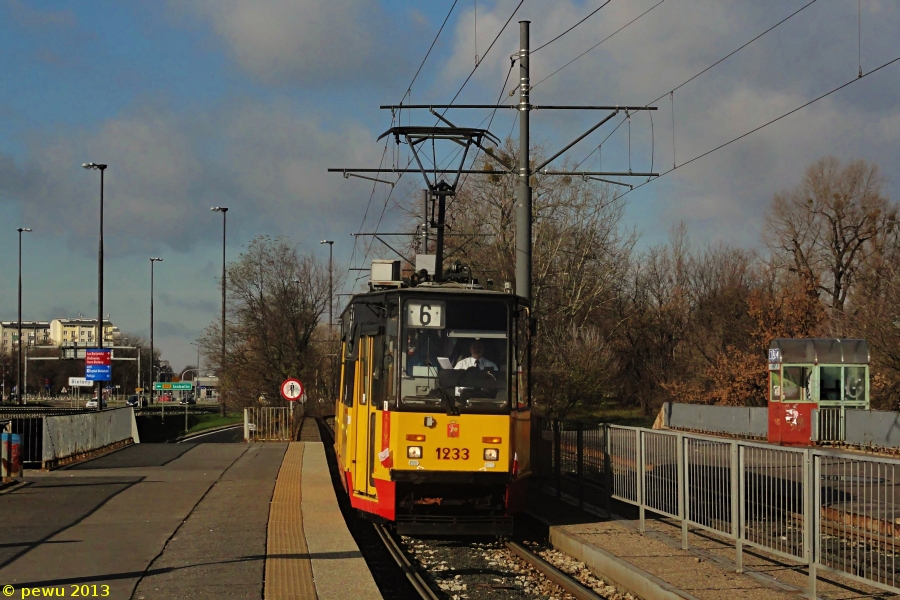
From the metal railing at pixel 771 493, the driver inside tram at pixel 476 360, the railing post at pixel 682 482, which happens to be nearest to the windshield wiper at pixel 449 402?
A: the driver inside tram at pixel 476 360

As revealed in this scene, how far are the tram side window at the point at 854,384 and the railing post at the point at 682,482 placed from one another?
23.0 m

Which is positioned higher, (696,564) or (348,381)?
(348,381)

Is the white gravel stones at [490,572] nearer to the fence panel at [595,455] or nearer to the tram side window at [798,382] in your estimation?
the fence panel at [595,455]

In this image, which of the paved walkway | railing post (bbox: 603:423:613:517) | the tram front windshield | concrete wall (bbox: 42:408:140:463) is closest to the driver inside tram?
the tram front windshield

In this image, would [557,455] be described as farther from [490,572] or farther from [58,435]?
[58,435]

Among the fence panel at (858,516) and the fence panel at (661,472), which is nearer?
the fence panel at (858,516)

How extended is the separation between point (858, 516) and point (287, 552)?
6.01 m

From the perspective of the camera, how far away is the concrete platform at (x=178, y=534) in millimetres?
9086

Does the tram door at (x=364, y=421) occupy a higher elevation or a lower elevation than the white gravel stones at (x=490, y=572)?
higher

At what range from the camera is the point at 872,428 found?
29188 mm

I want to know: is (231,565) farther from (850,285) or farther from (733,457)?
(850,285)

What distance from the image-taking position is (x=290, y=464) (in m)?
23.4

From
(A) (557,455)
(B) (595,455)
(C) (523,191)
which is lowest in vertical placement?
(A) (557,455)

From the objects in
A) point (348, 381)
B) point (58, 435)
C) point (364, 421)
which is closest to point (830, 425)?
point (348, 381)
